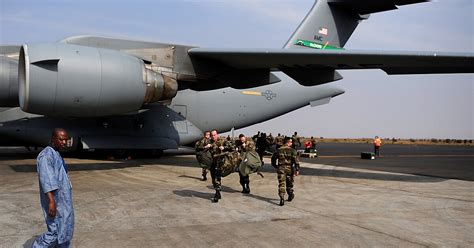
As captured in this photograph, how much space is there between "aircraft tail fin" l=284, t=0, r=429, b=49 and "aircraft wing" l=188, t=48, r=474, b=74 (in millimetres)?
4321

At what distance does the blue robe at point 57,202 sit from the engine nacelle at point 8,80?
31.3 feet

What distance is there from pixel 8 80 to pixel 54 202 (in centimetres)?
989

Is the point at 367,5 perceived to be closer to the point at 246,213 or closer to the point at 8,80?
the point at 246,213

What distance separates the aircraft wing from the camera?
1123 centimetres

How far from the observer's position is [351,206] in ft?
26.1

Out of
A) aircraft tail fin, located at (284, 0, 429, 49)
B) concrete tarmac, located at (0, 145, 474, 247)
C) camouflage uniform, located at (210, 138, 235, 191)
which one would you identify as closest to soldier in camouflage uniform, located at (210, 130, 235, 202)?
camouflage uniform, located at (210, 138, 235, 191)

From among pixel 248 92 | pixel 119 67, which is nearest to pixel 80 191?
pixel 119 67

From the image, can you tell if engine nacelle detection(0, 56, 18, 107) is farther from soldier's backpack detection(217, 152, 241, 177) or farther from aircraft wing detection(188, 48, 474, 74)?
soldier's backpack detection(217, 152, 241, 177)

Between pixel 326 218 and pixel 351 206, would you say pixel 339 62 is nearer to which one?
pixel 351 206

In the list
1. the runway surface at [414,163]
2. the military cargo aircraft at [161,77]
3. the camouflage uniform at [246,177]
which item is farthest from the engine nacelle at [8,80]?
the runway surface at [414,163]

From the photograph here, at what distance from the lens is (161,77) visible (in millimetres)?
12320

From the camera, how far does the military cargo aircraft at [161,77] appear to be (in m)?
10.5

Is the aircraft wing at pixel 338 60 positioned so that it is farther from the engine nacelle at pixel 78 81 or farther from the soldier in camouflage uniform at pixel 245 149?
the soldier in camouflage uniform at pixel 245 149

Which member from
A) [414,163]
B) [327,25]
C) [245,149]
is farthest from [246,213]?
[414,163]
